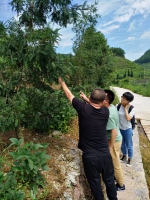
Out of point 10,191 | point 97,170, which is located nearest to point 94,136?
point 97,170

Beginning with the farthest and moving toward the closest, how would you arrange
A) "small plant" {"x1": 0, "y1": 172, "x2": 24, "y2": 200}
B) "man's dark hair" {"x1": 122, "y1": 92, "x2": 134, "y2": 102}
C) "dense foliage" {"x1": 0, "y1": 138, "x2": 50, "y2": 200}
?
"man's dark hair" {"x1": 122, "y1": 92, "x2": 134, "y2": 102} < "dense foliage" {"x1": 0, "y1": 138, "x2": 50, "y2": 200} < "small plant" {"x1": 0, "y1": 172, "x2": 24, "y2": 200}

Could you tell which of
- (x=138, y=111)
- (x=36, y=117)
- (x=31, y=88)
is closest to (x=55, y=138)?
(x=36, y=117)

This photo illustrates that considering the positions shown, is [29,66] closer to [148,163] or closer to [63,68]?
[63,68]

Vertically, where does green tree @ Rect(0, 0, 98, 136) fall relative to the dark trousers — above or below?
above

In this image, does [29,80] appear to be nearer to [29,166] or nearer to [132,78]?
[29,166]

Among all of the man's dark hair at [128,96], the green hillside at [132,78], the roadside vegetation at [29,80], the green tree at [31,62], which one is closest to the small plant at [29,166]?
the roadside vegetation at [29,80]

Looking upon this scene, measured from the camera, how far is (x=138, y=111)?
11.2 metres

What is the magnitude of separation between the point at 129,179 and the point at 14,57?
3.15 metres

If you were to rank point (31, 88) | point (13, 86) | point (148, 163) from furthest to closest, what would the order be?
point (148, 163)
point (31, 88)
point (13, 86)

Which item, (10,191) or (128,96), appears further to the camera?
(128,96)

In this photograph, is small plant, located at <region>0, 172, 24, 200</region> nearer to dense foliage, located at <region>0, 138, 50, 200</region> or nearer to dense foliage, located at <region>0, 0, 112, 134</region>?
dense foliage, located at <region>0, 138, 50, 200</region>

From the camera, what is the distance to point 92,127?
2547mm

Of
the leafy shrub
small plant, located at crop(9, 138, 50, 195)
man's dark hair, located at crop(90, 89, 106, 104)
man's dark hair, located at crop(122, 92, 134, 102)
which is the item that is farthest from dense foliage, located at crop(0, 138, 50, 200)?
man's dark hair, located at crop(122, 92, 134, 102)

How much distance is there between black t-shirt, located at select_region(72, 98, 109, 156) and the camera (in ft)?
8.29
